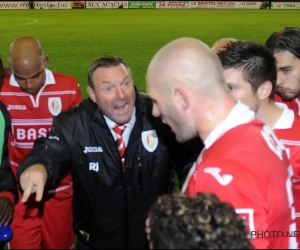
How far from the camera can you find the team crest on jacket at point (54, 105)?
13.6 feet

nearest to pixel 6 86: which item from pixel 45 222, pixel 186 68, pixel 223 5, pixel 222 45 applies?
pixel 45 222

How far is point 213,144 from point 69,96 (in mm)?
2469

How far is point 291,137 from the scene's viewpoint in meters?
2.78

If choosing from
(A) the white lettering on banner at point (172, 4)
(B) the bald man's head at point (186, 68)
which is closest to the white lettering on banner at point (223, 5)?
(A) the white lettering on banner at point (172, 4)

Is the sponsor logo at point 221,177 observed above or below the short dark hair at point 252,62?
below

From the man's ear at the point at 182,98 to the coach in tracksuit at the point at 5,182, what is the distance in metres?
1.41

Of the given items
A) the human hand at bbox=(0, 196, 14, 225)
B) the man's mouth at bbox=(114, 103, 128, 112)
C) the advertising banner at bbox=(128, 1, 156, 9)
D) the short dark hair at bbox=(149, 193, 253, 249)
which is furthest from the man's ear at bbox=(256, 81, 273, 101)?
the advertising banner at bbox=(128, 1, 156, 9)

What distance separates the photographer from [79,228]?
3.31 metres

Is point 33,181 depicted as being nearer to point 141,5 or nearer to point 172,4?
point 141,5

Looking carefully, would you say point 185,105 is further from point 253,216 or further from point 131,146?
point 131,146

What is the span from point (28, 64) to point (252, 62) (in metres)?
1.89

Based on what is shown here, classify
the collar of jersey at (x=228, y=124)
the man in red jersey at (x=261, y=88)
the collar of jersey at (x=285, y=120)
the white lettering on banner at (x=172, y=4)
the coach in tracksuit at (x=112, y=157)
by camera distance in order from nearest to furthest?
the collar of jersey at (x=228, y=124), the man in red jersey at (x=261, y=88), the collar of jersey at (x=285, y=120), the coach in tracksuit at (x=112, y=157), the white lettering on banner at (x=172, y=4)

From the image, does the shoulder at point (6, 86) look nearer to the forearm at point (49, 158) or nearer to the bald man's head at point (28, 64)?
the bald man's head at point (28, 64)

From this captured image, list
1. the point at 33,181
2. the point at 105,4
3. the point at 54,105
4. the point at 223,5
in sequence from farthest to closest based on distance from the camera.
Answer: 1. the point at 223,5
2. the point at 105,4
3. the point at 54,105
4. the point at 33,181
